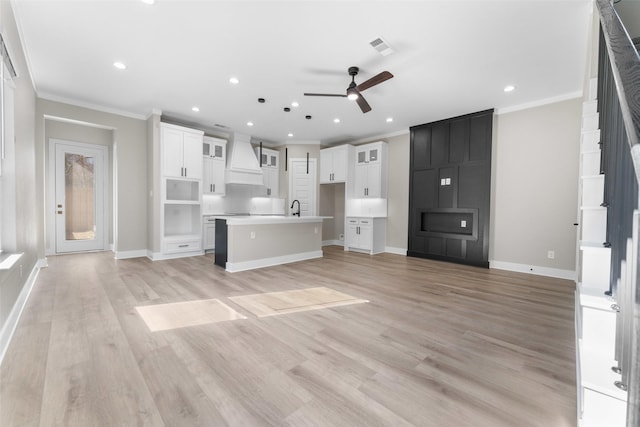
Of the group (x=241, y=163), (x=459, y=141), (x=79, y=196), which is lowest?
(x=79, y=196)

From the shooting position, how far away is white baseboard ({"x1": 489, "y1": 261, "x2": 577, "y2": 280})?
A: 4.21 meters

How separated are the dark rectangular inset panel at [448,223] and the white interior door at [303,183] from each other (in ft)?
9.94

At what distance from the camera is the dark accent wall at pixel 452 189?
16.4 ft

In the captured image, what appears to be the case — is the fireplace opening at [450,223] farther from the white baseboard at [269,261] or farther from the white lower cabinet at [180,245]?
the white lower cabinet at [180,245]

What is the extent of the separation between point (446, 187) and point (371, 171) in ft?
6.07

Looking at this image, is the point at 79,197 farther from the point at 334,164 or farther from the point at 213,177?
the point at 334,164

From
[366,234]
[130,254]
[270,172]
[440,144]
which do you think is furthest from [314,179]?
[130,254]

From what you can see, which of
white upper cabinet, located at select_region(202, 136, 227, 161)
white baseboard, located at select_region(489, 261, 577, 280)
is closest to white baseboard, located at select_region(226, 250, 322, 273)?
white upper cabinet, located at select_region(202, 136, 227, 161)

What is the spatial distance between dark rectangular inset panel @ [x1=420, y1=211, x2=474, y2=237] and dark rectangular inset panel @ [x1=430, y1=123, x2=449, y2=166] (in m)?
1.08

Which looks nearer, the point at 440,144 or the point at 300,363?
the point at 300,363

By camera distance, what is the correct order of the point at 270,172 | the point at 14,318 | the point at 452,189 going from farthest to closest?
the point at 270,172
the point at 452,189
the point at 14,318

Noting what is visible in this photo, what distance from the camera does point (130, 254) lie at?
17.8 ft

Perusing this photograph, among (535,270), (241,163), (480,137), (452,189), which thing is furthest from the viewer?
Result: (241,163)

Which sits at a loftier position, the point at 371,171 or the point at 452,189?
the point at 371,171
